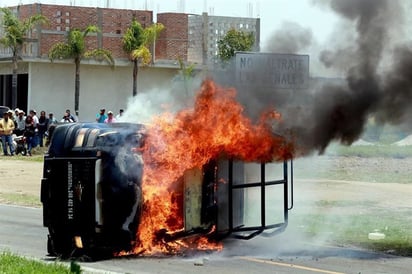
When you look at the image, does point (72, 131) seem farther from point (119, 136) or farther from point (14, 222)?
point (14, 222)

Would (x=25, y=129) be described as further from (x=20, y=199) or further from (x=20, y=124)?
(x=20, y=199)

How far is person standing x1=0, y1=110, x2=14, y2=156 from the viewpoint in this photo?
30.6m

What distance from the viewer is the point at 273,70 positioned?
12352 mm

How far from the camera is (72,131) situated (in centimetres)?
1041

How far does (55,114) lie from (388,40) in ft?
119

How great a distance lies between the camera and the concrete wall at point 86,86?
46.4 meters

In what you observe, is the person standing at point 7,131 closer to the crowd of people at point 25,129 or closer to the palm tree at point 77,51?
the crowd of people at point 25,129

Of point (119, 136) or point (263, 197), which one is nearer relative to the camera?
point (119, 136)

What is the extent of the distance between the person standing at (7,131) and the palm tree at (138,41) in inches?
592

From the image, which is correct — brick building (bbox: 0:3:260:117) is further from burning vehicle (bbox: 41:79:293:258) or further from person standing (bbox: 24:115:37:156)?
burning vehicle (bbox: 41:79:293:258)

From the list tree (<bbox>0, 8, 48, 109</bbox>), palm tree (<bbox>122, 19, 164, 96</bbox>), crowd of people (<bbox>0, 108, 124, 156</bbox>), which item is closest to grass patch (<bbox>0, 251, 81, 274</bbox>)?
crowd of people (<bbox>0, 108, 124, 156</bbox>)

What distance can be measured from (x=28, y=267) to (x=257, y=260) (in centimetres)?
291

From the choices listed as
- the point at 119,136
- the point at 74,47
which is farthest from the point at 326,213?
the point at 74,47

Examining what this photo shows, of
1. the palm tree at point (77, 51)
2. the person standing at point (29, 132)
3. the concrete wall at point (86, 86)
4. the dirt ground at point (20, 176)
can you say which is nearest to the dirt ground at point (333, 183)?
the dirt ground at point (20, 176)
